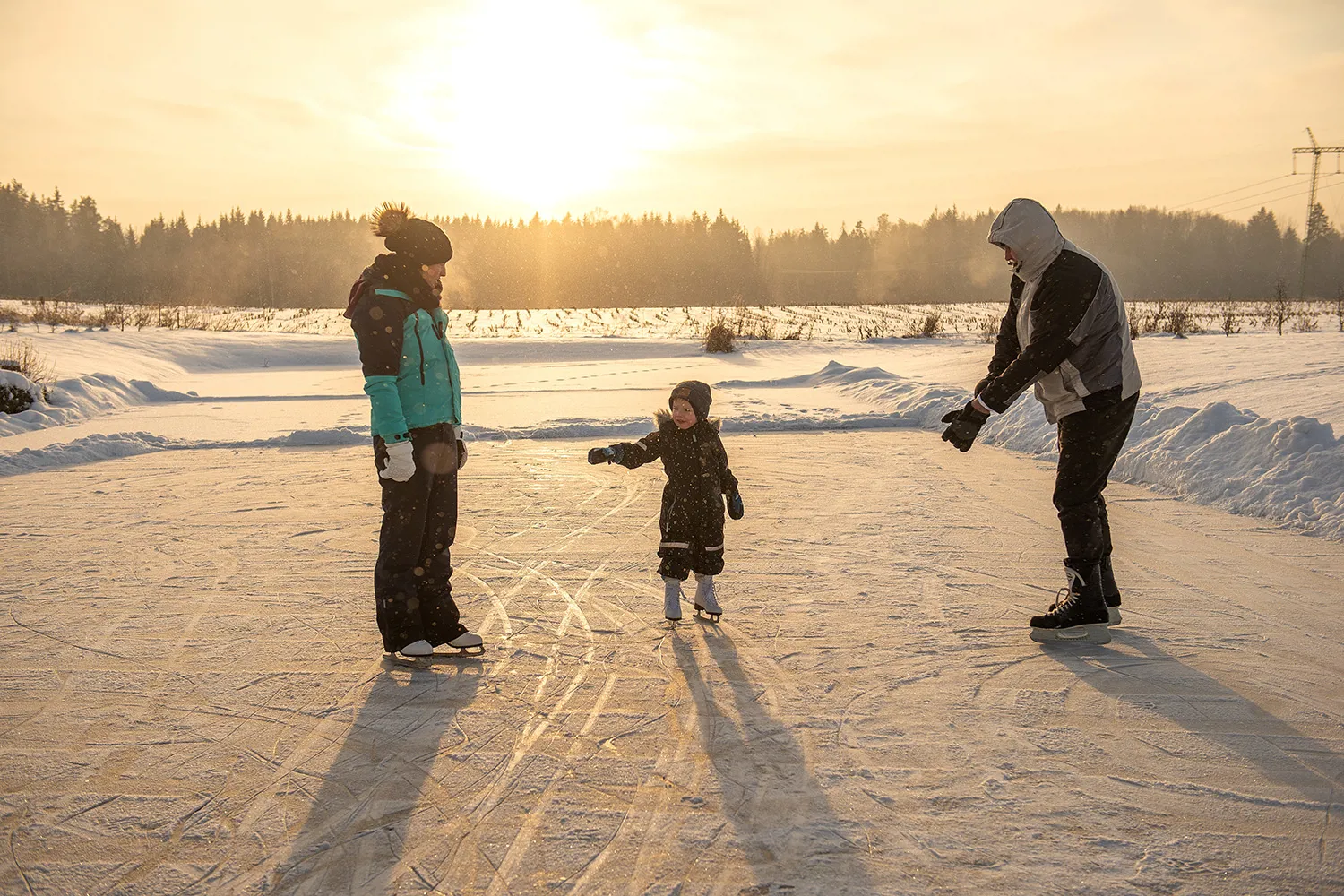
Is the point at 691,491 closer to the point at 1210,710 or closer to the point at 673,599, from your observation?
the point at 673,599

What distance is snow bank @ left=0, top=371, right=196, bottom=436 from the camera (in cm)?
1223

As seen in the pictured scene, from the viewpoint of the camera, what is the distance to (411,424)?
14.5ft

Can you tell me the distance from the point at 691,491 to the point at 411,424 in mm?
1538

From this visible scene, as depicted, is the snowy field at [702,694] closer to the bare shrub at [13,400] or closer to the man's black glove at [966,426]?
the man's black glove at [966,426]

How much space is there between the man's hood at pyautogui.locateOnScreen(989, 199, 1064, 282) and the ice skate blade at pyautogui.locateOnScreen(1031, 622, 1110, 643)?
70.6 inches

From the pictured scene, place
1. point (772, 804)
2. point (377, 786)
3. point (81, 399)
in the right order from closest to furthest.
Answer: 1. point (772, 804)
2. point (377, 786)
3. point (81, 399)

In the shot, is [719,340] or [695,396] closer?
[695,396]

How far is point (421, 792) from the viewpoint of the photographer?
312 cm

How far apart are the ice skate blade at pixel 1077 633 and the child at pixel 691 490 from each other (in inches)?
65.8

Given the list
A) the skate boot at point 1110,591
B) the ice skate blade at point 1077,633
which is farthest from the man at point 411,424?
the skate boot at point 1110,591

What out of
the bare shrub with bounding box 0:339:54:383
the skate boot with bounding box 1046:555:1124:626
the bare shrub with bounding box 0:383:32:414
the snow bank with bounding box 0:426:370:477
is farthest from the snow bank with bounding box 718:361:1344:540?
the bare shrub with bounding box 0:339:54:383

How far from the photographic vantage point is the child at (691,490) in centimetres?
493

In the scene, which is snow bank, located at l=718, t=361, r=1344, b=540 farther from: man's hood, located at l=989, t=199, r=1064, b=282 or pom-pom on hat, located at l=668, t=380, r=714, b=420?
pom-pom on hat, located at l=668, t=380, r=714, b=420

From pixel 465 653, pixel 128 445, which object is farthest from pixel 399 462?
pixel 128 445
